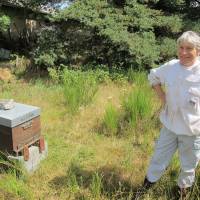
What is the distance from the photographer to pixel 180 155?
333 cm

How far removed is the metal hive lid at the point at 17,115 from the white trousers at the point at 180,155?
1.47 meters

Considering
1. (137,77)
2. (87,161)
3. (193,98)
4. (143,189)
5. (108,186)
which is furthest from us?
(137,77)

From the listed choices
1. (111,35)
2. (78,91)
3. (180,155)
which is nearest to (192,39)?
(180,155)

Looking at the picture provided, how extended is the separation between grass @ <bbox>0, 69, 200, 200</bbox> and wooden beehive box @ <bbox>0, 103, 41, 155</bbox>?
311 mm

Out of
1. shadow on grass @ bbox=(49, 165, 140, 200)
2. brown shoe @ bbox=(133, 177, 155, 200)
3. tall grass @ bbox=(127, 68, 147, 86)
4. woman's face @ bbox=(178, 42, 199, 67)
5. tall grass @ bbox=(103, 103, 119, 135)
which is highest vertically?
woman's face @ bbox=(178, 42, 199, 67)

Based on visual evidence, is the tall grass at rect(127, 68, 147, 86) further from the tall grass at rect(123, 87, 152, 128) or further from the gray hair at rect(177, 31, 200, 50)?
the gray hair at rect(177, 31, 200, 50)

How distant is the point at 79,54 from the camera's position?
25.5 feet

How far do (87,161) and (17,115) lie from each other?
101 centimetres

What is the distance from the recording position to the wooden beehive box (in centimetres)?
397

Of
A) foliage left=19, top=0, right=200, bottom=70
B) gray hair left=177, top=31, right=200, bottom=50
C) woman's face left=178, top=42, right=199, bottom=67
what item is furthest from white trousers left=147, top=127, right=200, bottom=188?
foliage left=19, top=0, right=200, bottom=70

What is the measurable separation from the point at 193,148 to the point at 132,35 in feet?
14.6

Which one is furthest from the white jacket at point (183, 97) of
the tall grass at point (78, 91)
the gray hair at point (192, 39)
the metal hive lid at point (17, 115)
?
the tall grass at point (78, 91)

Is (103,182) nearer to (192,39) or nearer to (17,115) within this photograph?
(17,115)

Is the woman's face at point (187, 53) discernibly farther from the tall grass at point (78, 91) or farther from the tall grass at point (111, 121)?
the tall grass at point (78, 91)
